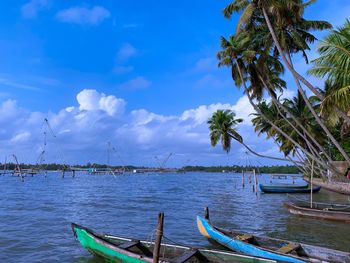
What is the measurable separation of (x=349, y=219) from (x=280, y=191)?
1022 inches

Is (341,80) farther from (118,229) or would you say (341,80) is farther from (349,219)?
(118,229)

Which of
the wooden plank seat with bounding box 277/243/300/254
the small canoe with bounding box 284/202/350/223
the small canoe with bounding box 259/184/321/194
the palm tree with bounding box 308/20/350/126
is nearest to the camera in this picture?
the wooden plank seat with bounding box 277/243/300/254

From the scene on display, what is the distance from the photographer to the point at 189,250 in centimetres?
1207

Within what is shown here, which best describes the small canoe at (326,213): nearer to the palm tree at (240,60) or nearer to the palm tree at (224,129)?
the palm tree at (240,60)

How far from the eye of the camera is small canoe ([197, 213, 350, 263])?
37.8 ft

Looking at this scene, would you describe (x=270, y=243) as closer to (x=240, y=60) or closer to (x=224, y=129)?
(x=240, y=60)

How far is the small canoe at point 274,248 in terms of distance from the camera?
1153cm

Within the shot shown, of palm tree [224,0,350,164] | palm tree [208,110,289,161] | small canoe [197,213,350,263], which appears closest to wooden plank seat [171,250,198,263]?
small canoe [197,213,350,263]

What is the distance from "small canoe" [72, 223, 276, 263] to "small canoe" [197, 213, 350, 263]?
3.89ft

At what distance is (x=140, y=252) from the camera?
1313 cm

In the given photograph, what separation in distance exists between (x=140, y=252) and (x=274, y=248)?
493 cm

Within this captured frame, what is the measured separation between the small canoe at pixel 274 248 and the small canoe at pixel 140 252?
46.6 inches

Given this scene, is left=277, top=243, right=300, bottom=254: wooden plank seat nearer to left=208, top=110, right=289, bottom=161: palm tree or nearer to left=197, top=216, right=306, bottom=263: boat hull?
left=197, top=216, right=306, bottom=263: boat hull

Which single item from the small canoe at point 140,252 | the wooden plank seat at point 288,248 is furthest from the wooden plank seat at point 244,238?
the small canoe at point 140,252
